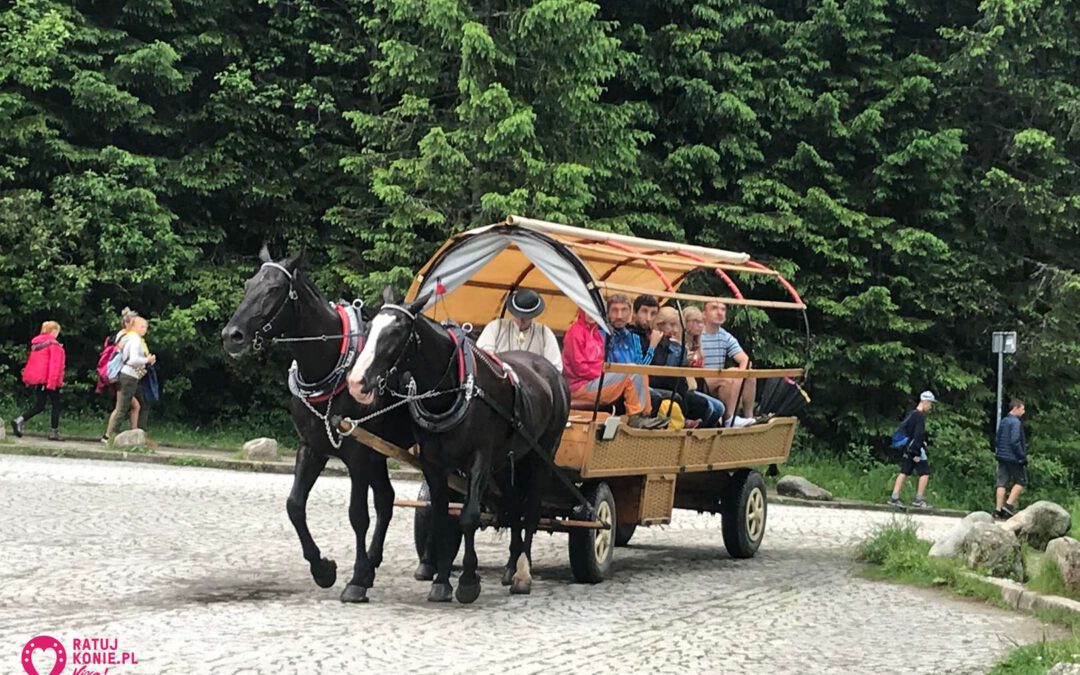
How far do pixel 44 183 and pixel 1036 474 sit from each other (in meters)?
19.7

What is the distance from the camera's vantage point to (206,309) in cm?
2670

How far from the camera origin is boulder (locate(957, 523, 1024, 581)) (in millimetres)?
12203

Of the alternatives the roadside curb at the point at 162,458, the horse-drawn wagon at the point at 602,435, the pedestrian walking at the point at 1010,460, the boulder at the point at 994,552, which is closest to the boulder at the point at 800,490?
the pedestrian walking at the point at 1010,460

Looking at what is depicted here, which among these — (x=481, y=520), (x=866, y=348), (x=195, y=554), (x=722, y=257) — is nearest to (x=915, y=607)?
(x=481, y=520)

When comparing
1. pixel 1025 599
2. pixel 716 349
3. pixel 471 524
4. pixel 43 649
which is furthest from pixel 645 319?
pixel 43 649

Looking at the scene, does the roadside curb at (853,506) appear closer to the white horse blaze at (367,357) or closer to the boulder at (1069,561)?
the boulder at (1069,561)

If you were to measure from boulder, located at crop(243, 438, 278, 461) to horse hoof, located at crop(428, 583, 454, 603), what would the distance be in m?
12.5

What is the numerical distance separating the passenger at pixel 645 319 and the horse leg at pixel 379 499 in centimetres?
329

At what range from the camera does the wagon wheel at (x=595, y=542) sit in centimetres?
1152

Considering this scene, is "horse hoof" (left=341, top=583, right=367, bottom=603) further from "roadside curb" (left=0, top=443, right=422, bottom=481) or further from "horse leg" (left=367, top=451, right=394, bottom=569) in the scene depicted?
"roadside curb" (left=0, top=443, right=422, bottom=481)

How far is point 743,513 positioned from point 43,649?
7.56m

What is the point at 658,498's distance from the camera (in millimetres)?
12734

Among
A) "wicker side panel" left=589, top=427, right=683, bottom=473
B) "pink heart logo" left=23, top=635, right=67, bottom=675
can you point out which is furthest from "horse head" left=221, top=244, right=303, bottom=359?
"wicker side panel" left=589, top=427, right=683, bottom=473

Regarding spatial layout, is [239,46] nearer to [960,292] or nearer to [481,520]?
[960,292]
